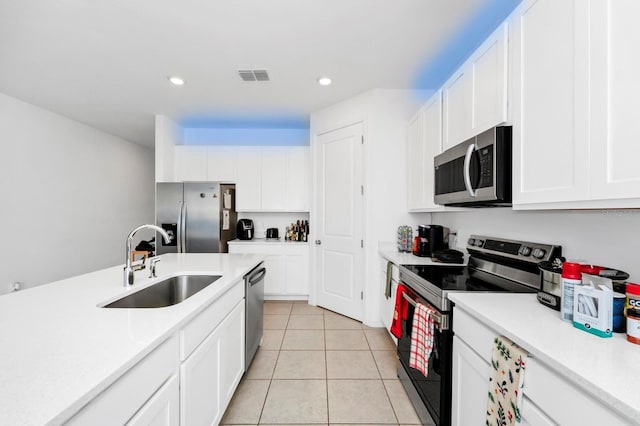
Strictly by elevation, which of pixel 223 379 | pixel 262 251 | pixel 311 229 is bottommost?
pixel 223 379

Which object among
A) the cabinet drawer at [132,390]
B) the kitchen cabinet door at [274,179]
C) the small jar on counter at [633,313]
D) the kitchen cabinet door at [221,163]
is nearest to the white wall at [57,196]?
the kitchen cabinet door at [221,163]

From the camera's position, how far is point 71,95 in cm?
326

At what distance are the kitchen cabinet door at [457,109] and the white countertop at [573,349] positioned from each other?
3.68ft

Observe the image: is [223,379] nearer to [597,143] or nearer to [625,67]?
[597,143]

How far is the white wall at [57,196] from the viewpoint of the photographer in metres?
3.28

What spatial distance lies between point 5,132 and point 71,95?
88 centimetres

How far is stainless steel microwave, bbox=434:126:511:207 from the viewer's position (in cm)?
141

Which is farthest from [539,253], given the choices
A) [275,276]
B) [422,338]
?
[275,276]

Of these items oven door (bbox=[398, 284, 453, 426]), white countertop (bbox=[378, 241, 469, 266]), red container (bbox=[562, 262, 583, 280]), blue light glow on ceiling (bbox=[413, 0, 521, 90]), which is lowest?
oven door (bbox=[398, 284, 453, 426])

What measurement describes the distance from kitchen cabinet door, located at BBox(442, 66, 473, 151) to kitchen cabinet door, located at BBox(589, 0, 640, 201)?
0.83 meters

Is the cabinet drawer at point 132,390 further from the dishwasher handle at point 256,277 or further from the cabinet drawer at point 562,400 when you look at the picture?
the cabinet drawer at point 562,400

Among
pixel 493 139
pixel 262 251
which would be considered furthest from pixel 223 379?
pixel 262 251

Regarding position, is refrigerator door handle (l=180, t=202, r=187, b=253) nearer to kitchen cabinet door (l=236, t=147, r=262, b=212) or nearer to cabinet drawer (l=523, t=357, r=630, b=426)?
kitchen cabinet door (l=236, t=147, r=262, b=212)

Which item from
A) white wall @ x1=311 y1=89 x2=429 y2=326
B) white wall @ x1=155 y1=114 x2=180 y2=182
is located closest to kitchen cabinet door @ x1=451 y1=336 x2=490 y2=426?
white wall @ x1=311 y1=89 x2=429 y2=326
